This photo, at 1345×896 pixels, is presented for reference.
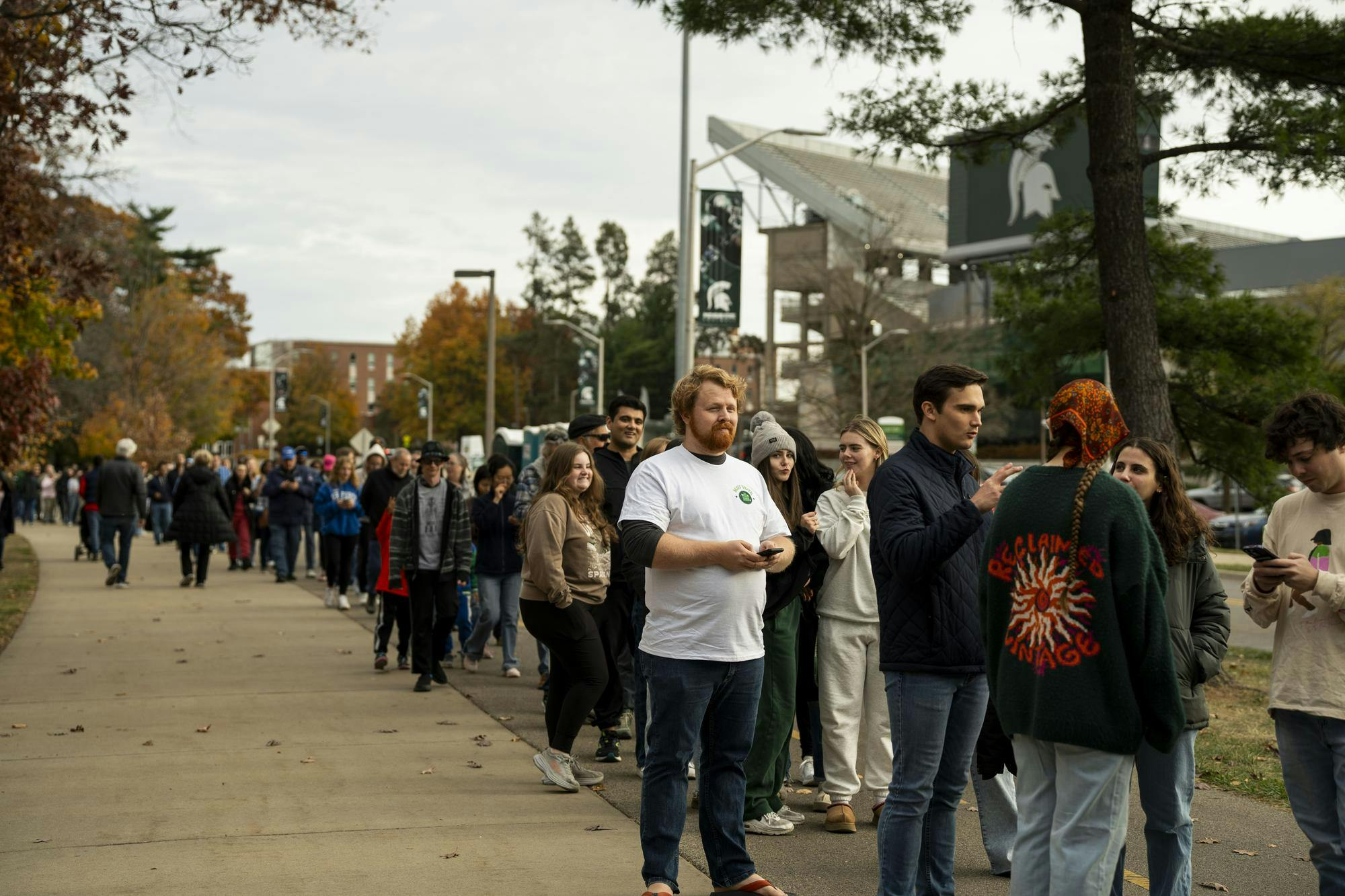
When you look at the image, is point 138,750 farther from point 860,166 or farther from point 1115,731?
point 860,166

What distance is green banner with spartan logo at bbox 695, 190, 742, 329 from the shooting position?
78.4 feet

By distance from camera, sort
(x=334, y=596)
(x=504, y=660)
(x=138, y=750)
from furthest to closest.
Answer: (x=334, y=596) < (x=504, y=660) < (x=138, y=750)

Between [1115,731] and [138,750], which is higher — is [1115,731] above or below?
above

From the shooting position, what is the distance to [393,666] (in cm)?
1221

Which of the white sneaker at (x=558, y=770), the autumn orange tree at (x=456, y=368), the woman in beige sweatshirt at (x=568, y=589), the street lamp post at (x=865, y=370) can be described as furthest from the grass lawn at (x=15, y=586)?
the autumn orange tree at (x=456, y=368)

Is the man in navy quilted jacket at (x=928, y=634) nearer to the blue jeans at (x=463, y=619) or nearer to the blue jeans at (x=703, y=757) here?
the blue jeans at (x=703, y=757)

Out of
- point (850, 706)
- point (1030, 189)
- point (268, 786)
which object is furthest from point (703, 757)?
point (1030, 189)

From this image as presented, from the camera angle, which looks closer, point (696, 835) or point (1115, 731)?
point (1115, 731)

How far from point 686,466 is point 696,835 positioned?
213cm

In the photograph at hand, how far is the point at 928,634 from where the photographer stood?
4.73 meters

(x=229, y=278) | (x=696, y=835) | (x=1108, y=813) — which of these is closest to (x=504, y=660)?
(x=696, y=835)

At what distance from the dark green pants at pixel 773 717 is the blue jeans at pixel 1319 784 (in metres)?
2.31

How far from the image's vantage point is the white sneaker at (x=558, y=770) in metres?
7.23

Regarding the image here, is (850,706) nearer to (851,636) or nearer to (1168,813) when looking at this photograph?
(851,636)
